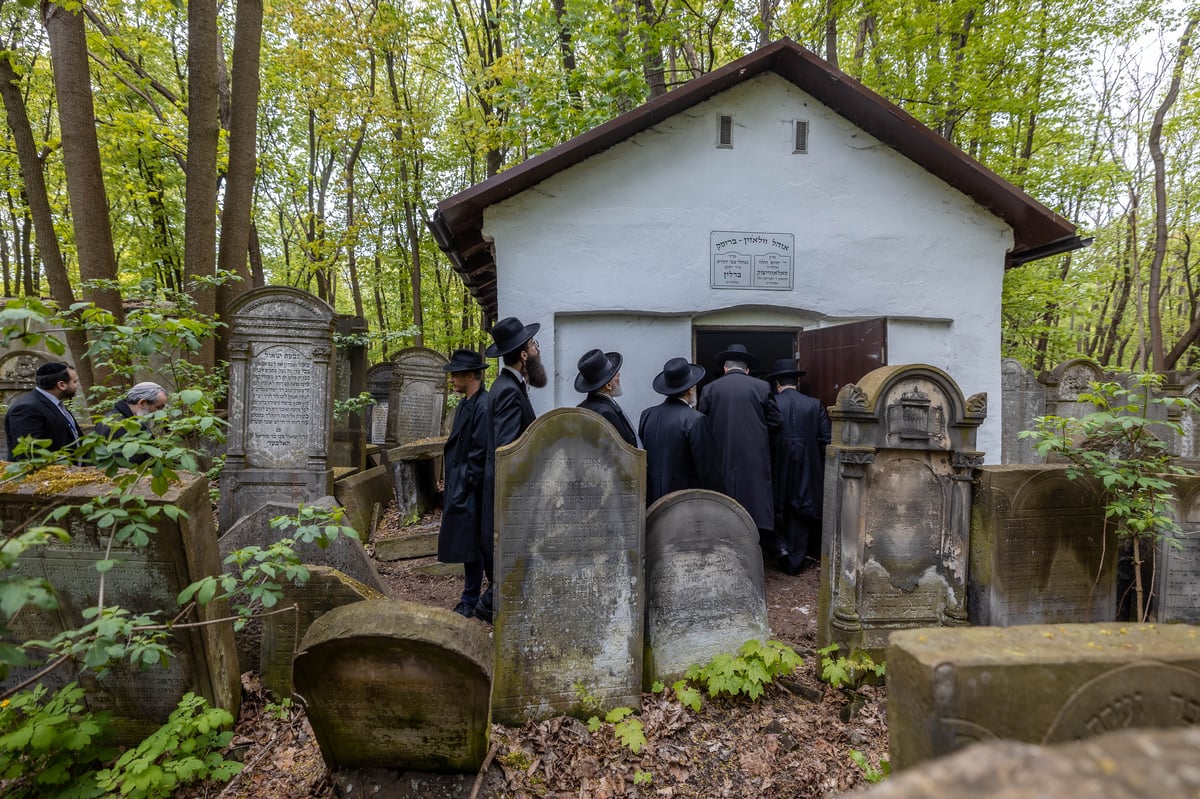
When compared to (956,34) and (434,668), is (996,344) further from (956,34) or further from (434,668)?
(956,34)

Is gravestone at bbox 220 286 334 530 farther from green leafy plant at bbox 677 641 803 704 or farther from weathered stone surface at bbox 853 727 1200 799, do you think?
weathered stone surface at bbox 853 727 1200 799

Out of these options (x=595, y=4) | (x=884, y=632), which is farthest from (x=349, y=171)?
(x=884, y=632)

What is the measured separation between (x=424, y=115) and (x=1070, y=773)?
15922 mm

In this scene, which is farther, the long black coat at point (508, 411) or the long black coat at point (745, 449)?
the long black coat at point (745, 449)

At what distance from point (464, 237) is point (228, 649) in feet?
16.6

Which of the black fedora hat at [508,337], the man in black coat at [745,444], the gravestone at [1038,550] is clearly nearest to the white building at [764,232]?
the man in black coat at [745,444]

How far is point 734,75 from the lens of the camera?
242 inches

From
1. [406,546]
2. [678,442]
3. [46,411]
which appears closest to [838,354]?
[678,442]

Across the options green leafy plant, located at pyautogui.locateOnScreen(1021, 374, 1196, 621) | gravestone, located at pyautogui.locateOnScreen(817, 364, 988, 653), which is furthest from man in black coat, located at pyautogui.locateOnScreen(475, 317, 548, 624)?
green leafy plant, located at pyautogui.locateOnScreen(1021, 374, 1196, 621)

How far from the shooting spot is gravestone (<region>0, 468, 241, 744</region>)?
2.72 m

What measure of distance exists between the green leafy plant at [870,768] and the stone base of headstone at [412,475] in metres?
5.19

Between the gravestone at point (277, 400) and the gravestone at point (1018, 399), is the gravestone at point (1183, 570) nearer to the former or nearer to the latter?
the gravestone at point (1018, 399)

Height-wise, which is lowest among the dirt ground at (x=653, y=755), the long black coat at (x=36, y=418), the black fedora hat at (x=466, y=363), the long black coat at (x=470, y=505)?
the dirt ground at (x=653, y=755)

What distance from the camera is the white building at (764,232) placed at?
6047 millimetres
